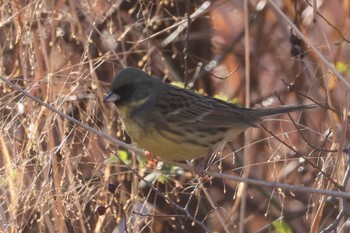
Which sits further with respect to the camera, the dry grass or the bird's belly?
the dry grass

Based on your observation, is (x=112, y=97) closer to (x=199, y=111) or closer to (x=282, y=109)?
(x=199, y=111)

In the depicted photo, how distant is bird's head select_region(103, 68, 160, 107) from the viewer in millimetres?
3229

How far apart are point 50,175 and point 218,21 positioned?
5.50ft

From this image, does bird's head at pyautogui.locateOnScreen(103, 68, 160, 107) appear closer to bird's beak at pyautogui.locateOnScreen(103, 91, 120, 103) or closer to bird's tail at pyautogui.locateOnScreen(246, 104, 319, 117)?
bird's beak at pyautogui.locateOnScreen(103, 91, 120, 103)

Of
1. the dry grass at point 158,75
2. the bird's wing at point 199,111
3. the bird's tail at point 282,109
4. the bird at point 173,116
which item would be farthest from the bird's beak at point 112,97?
the bird's tail at point 282,109

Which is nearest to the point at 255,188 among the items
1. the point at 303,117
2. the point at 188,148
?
the point at 303,117

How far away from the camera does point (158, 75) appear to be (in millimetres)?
4602

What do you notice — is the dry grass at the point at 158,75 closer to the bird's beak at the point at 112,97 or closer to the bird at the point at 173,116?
the bird at the point at 173,116

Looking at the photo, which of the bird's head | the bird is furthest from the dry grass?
the bird's head

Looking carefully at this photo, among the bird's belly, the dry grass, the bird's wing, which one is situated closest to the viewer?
the bird's belly

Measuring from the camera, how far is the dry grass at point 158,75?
3785 millimetres

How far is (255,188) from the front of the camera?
15.4 feet

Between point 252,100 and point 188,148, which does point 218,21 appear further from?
point 188,148

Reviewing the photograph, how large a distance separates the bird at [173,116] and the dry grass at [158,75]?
10.3 inches
